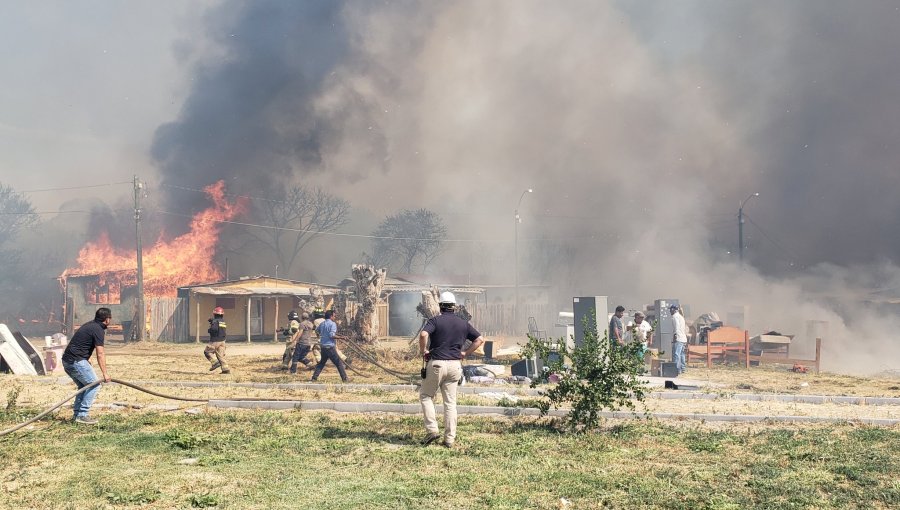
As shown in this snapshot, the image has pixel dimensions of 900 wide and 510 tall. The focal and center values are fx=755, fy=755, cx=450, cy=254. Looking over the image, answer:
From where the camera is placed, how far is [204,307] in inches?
1401

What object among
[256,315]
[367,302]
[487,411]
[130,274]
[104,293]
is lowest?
[487,411]

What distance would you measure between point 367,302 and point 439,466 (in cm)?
1713

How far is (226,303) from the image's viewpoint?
36.3 m

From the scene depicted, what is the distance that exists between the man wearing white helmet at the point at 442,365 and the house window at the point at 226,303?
29.0 m

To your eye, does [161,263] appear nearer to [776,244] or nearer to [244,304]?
[244,304]

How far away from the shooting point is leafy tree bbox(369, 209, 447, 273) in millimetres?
65688

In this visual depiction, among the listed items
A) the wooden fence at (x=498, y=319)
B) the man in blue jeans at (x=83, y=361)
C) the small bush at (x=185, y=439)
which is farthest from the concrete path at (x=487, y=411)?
the wooden fence at (x=498, y=319)

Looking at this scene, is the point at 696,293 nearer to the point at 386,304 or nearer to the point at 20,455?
the point at 386,304

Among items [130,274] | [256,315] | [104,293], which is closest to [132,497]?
[256,315]

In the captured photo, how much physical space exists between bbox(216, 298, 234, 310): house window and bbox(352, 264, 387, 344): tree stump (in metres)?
13.1

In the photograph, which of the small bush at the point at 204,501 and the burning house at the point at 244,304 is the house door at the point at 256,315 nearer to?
the burning house at the point at 244,304

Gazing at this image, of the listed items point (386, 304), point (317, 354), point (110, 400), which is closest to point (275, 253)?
point (386, 304)

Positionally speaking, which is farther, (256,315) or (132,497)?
(256,315)

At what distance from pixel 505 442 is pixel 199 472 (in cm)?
349
